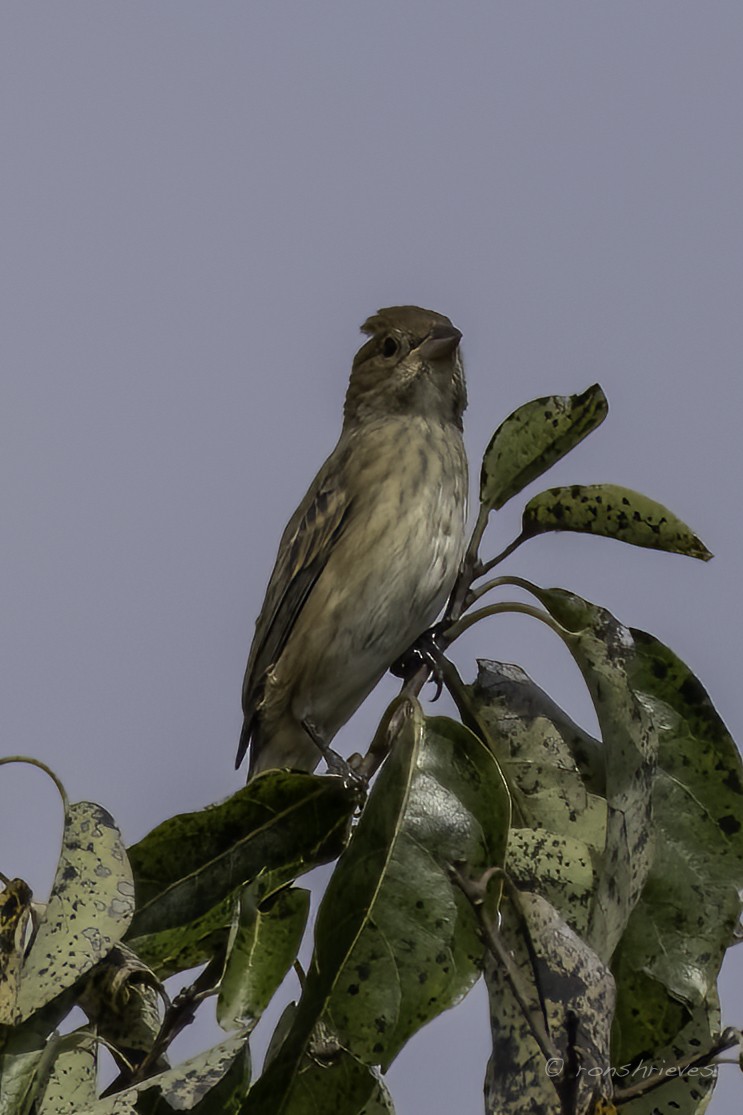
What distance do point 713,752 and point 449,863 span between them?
638mm

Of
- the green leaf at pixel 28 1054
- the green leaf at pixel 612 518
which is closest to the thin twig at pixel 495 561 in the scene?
the green leaf at pixel 612 518

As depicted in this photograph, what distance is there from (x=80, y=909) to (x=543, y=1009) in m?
0.86

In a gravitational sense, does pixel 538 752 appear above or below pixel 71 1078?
above

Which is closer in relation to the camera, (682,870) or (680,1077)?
(680,1077)

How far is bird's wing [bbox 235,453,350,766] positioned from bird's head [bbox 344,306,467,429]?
0.34 meters

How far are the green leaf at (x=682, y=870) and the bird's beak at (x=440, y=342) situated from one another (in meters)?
2.53

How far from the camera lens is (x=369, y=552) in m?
5.29

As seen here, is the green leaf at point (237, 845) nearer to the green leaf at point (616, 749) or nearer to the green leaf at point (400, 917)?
the green leaf at point (400, 917)

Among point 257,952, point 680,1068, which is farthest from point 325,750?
point 680,1068

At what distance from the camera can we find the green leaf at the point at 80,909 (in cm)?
283

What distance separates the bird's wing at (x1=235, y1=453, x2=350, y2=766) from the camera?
555cm

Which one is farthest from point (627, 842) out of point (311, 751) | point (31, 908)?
point (311, 751)

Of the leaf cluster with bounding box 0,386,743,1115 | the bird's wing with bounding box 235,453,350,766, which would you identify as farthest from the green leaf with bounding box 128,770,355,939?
the bird's wing with bounding box 235,453,350,766

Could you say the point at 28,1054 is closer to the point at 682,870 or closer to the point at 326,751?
the point at 682,870
